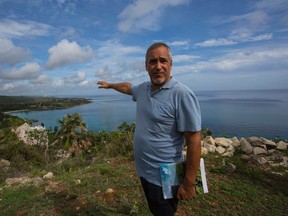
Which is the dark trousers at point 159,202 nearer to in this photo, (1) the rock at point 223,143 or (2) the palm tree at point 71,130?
(1) the rock at point 223,143

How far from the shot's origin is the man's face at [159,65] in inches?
69.9

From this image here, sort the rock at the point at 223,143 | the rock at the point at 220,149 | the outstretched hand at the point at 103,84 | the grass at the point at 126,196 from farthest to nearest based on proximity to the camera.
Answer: the rock at the point at 223,143 < the rock at the point at 220,149 < the grass at the point at 126,196 < the outstretched hand at the point at 103,84

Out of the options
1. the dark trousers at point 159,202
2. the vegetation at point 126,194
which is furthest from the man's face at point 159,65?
the vegetation at point 126,194

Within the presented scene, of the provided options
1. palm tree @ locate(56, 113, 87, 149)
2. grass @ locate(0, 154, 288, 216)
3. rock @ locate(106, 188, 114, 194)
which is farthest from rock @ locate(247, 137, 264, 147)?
palm tree @ locate(56, 113, 87, 149)

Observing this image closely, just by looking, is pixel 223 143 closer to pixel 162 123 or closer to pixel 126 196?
pixel 126 196

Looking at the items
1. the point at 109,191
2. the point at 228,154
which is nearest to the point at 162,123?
the point at 109,191

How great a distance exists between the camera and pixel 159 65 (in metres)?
1.77

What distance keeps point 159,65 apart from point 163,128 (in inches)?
17.6

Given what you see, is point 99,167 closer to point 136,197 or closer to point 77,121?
point 136,197

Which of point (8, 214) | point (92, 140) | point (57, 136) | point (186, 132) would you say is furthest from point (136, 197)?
point (57, 136)

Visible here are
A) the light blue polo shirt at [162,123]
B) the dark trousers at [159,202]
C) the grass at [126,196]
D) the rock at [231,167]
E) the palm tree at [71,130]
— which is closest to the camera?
the light blue polo shirt at [162,123]

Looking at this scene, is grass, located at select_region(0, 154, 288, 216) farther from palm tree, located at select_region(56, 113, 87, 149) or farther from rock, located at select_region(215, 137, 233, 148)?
palm tree, located at select_region(56, 113, 87, 149)

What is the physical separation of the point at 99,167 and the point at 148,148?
3.62 metres

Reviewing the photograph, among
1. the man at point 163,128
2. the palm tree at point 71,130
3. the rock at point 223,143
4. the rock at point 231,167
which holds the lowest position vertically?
the palm tree at point 71,130
